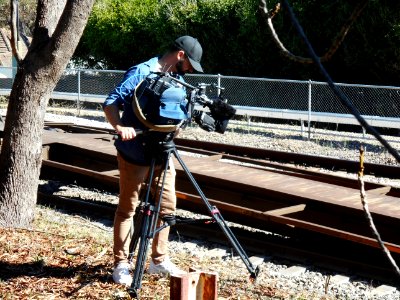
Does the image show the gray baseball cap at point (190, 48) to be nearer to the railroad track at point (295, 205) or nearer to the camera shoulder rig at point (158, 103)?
the camera shoulder rig at point (158, 103)

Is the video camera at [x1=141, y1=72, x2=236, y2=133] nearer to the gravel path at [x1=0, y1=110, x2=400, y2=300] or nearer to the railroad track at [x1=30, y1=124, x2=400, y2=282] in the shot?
the gravel path at [x1=0, y1=110, x2=400, y2=300]

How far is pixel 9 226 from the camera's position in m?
7.63

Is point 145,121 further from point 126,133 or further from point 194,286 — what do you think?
point 194,286

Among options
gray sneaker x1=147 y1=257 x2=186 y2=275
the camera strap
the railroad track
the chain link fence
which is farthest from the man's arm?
the chain link fence

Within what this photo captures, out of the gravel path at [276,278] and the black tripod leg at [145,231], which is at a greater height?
the black tripod leg at [145,231]

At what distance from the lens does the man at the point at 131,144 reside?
5.66 meters

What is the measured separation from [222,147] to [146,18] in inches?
641

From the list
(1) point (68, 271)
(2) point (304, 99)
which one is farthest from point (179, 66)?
(2) point (304, 99)

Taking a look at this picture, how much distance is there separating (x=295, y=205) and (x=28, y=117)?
292cm

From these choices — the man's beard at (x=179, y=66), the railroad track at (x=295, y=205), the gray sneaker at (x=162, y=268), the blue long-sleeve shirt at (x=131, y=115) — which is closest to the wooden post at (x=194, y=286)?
the blue long-sleeve shirt at (x=131, y=115)

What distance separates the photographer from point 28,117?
755 cm

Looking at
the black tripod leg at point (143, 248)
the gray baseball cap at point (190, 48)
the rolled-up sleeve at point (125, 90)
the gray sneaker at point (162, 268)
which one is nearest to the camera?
the black tripod leg at point (143, 248)

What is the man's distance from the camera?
5.66 m

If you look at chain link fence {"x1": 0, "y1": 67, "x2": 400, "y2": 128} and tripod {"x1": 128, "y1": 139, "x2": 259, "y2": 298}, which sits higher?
chain link fence {"x1": 0, "y1": 67, "x2": 400, "y2": 128}
